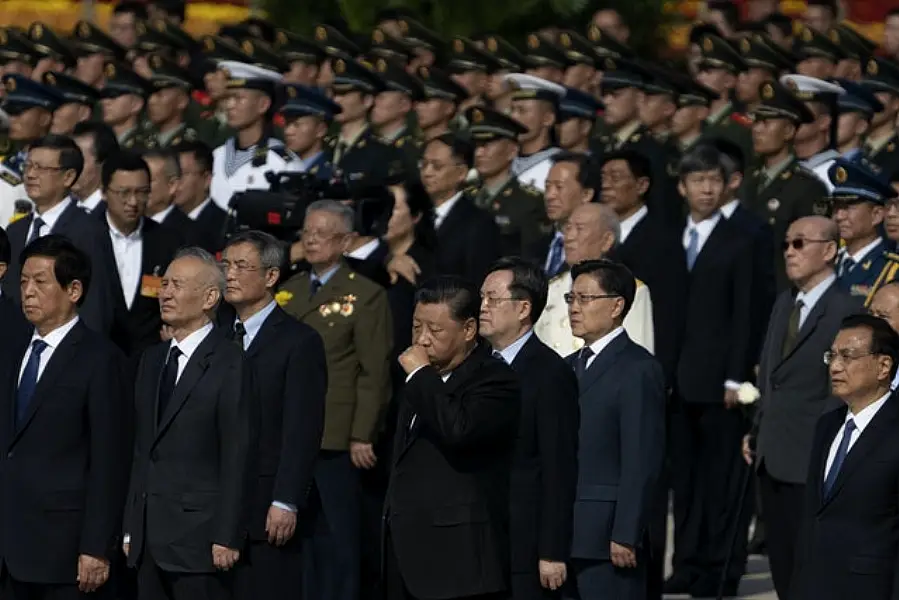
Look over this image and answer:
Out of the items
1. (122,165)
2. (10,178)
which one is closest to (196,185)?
(10,178)

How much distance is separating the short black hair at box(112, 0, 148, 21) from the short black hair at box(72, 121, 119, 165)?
216 inches

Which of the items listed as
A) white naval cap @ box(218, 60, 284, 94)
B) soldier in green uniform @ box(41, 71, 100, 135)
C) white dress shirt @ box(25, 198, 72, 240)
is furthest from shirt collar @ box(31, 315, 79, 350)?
white naval cap @ box(218, 60, 284, 94)

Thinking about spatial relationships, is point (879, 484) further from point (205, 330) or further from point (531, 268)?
point (205, 330)

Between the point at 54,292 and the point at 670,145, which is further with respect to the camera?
the point at 670,145

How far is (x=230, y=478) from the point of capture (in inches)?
396

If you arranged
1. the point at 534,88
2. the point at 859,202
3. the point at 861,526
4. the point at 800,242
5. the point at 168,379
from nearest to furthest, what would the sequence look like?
the point at 861,526 < the point at 168,379 < the point at 800,242 < the point at 859,202 < the point at 534,88

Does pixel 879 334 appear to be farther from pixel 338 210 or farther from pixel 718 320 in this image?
pixel 718 320

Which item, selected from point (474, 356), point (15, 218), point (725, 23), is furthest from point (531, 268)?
point (725, 23)

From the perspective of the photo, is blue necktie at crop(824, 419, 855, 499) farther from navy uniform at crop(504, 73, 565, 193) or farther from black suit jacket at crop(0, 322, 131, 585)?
navy uniform at crop(504, 73, 565, 193)


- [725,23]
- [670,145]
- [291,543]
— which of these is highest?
[725,23]

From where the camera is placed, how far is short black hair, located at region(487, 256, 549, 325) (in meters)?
10.2

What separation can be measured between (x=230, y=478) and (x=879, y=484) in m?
2.38

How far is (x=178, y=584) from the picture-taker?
1023 centimetres

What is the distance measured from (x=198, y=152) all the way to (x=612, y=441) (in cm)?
433
